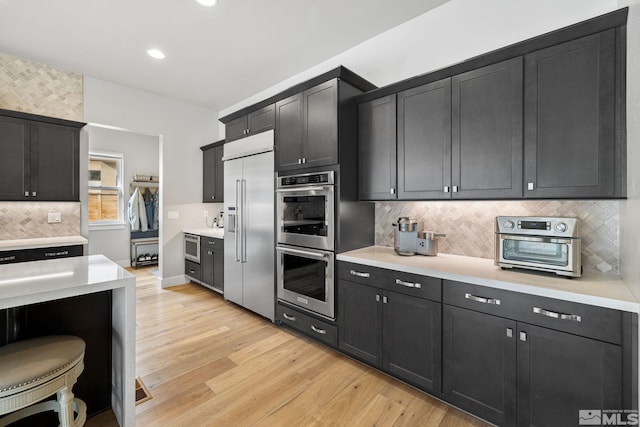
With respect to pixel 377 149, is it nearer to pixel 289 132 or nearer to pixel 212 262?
pixel 289 132

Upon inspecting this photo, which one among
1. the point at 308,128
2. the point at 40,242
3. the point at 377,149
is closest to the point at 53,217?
the point at 40,242

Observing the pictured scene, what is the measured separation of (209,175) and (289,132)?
258cm

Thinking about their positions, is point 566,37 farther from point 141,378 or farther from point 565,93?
point 141,378

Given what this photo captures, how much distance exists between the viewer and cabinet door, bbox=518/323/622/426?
1381mm

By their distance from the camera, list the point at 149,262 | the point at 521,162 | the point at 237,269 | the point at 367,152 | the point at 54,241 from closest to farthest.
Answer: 1. the point at 521,162
2. the point at 367,152
3. the point at 54,241
4. the point at 237,269
5. the point at 149,262

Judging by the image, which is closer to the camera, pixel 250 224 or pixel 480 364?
pixel 480 364

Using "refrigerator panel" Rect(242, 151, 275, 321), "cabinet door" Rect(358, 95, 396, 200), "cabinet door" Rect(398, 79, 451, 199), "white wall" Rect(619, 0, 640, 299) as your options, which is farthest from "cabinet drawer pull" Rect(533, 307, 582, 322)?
"refrigerator panel" Rect(242, 151, 275, 321)

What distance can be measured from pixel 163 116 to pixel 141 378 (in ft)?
13.1

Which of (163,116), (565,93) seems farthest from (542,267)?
(163,116)

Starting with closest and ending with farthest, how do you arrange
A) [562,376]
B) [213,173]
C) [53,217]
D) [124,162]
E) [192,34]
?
[562,376] → [192,34] → [53,217] → [213,173] → [124,162]

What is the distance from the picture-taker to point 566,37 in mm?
1702

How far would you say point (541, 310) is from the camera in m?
1.56

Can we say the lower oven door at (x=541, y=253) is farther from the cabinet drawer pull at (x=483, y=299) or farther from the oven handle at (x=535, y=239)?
the cabinet drawer pull at (x=483, y=299)

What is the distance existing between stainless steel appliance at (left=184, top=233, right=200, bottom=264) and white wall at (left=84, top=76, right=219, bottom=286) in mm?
109
